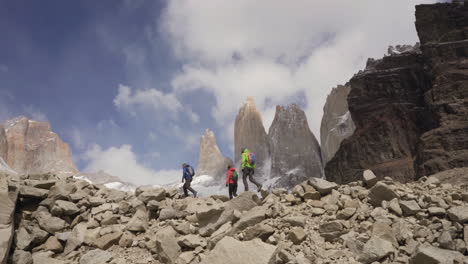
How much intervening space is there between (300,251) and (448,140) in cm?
3965

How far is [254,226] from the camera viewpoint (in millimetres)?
7270

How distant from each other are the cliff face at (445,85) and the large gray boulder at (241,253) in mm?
37501

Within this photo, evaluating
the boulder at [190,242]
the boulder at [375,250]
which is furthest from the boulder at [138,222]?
the boulder at [375,250]

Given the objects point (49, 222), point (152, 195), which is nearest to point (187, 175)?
point (152, 195)

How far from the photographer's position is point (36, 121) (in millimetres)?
128500

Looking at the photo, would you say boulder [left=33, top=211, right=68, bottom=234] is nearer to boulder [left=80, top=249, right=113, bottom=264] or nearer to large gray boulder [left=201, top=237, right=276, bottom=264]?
boulder [left=80, top=249, right=113, bottom=264]

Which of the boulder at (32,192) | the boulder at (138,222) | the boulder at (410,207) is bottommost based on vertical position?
the boulder at (410,207)

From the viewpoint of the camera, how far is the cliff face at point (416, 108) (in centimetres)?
3856

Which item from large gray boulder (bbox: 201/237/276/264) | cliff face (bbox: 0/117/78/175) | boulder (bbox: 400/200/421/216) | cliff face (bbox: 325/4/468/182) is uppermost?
cliff face (bbox: 0/117/78/175)

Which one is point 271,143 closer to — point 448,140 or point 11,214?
point 448,140

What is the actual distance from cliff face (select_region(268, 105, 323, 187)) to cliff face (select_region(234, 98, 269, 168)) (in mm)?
6330

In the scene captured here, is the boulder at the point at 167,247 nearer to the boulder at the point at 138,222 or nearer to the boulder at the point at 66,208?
the boulder at the point at 138,222

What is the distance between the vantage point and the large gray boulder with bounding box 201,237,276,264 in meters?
6.11

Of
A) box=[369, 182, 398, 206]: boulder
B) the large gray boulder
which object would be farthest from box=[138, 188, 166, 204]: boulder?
box=[369, 182, 398, 206]: boulder
